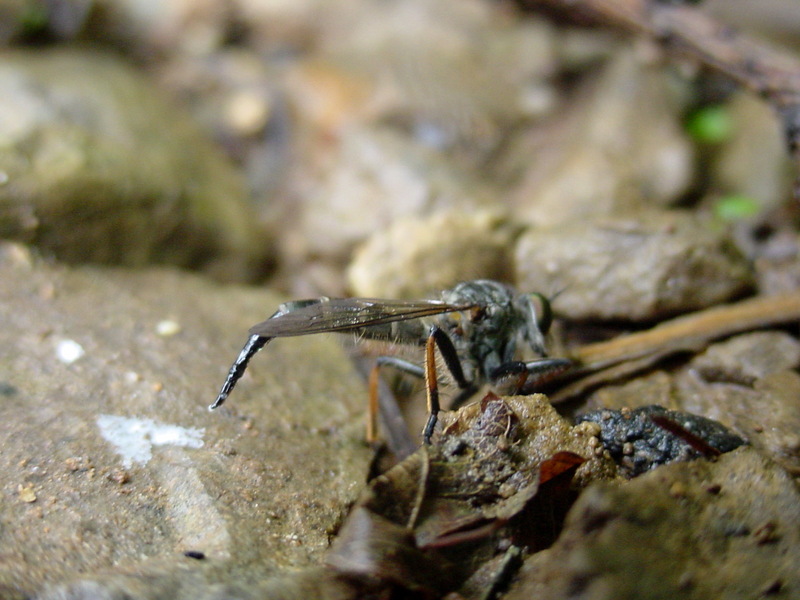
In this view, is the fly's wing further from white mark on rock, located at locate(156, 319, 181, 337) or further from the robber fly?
white mark on rock, located at locate(156, 319, 181, 337)

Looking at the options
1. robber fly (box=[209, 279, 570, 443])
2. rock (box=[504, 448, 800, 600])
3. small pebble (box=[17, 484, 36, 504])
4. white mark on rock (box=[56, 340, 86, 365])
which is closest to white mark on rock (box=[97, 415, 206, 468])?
robber fly (box=[209, 279, 570, 443])

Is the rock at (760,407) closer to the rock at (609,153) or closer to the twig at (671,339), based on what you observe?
the twig at (671,339)

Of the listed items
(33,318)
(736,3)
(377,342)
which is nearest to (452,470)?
(377,342)

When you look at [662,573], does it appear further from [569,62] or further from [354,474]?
[569,62]

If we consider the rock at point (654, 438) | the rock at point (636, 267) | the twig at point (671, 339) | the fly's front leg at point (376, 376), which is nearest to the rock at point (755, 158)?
the rock at point (636, 267)

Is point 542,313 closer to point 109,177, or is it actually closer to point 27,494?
point 27,494

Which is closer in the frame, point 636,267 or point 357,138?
point 636,267

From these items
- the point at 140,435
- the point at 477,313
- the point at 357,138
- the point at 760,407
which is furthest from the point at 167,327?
the point at 760,407
